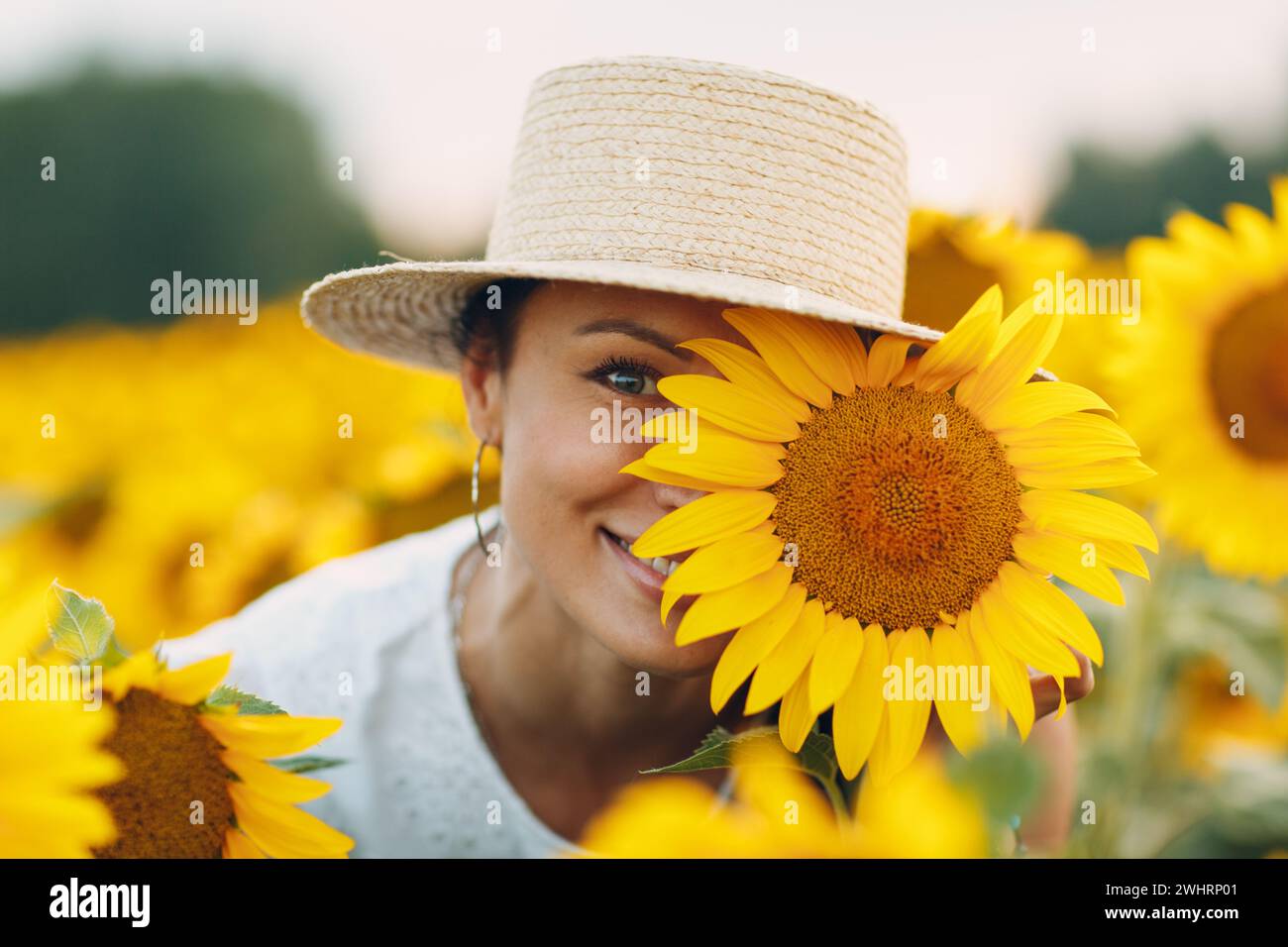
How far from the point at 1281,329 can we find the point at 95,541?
3.05 meters

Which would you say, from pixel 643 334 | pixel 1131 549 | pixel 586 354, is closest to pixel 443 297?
pixel 586 354

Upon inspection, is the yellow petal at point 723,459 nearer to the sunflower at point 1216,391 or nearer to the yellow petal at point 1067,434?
the yellow petal at point 1067,434

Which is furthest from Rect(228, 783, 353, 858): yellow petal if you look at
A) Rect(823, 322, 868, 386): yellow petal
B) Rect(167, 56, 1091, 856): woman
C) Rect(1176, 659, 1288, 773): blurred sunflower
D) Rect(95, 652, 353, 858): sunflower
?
Rect(1176, 659, 1288, 773): blurred sunflower

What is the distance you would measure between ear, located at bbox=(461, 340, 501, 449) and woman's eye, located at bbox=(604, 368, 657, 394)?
14.1 inches

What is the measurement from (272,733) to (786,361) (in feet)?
2.18

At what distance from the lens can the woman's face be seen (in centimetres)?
148

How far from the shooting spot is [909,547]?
123 centimetres

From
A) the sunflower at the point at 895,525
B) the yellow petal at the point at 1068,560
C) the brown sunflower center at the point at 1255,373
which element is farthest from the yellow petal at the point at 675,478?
the brown sunflower center at the point at 1255,373

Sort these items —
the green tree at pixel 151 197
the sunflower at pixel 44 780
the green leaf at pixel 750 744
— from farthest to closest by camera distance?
the green tree at pixel 151 197
the green leaf at pixel 750 744
the sunflower at pixel 44 780

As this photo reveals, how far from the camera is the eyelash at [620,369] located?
4.96ft

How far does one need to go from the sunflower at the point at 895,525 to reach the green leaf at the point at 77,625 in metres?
0.52

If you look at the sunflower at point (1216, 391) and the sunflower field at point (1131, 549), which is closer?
the sunflower field at point (1131, 549)
